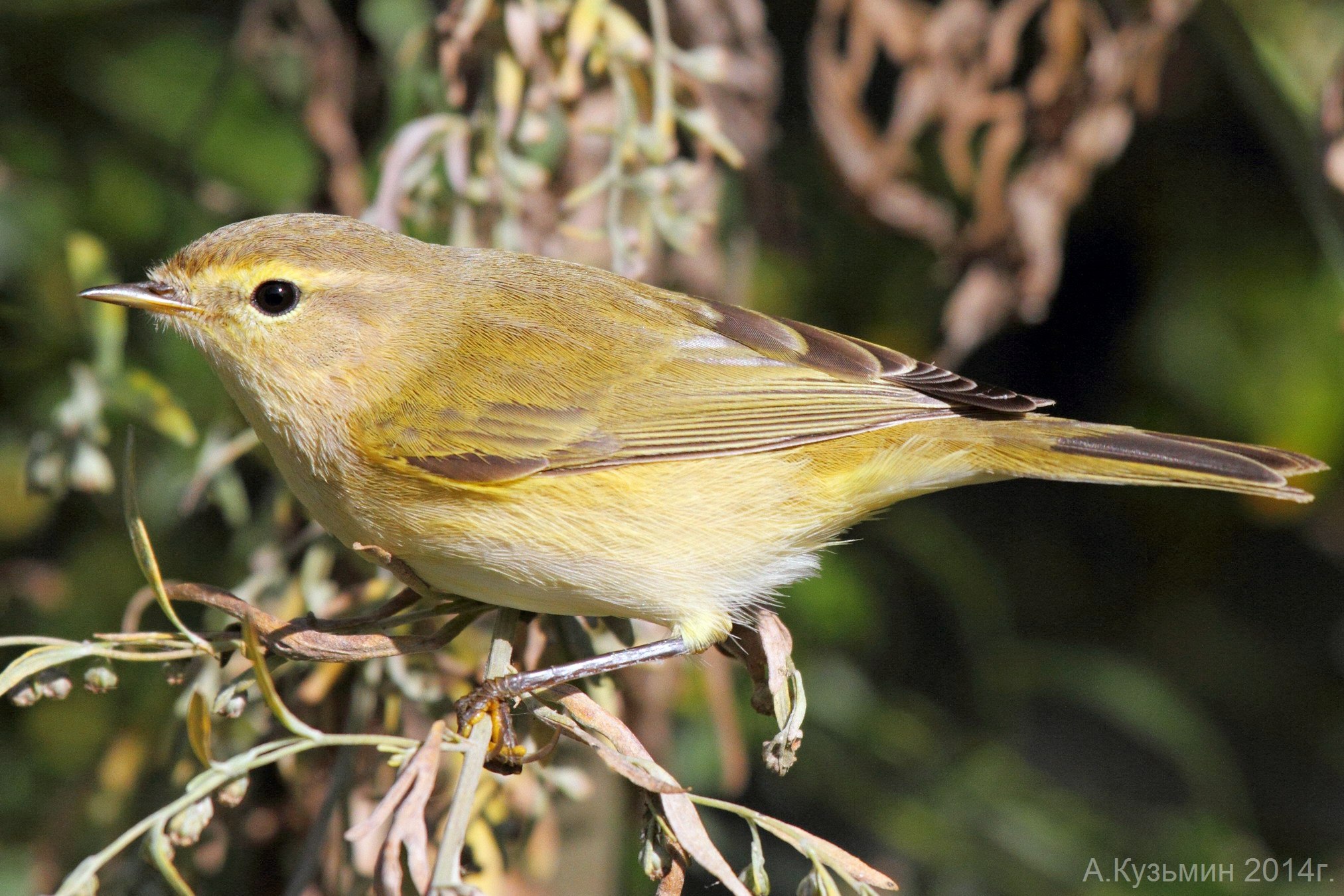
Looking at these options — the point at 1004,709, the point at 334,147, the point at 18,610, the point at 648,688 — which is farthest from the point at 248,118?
the point at 1004,709

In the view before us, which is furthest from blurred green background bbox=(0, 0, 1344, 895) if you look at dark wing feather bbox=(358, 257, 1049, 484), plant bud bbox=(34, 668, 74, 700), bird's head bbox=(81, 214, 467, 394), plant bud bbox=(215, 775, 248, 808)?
plant bud bbox=(215, 775, 248, 808)

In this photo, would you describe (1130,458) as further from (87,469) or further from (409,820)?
(87,469)

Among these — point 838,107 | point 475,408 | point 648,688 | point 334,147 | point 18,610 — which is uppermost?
point 838,107

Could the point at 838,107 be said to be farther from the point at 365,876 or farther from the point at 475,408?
the point at 365,876

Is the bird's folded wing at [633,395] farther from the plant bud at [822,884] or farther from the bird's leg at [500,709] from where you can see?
the plant bud at [822,884]

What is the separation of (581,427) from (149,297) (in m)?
0.87

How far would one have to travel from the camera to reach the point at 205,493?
10.5ft

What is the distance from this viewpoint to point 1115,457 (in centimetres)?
262

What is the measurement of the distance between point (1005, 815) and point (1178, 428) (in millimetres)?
1360

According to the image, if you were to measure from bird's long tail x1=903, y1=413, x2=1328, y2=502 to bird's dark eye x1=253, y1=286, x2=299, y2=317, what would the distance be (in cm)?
136

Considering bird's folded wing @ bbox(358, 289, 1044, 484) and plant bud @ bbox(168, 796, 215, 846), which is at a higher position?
bird's folded wing @ bbox(358, 289, 1044, 484)

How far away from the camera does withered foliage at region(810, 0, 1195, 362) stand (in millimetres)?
3393

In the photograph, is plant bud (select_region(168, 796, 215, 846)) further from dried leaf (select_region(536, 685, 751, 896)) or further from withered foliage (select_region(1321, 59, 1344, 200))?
withered foliage (select_region(1321, 59, 1344, 200))

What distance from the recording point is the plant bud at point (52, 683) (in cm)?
186
